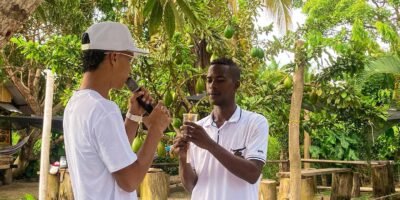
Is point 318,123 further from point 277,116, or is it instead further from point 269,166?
point 269,166

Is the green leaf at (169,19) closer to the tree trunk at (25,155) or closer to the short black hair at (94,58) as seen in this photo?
the short black hair at (94,58)

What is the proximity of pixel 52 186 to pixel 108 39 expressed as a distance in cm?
581

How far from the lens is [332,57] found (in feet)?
15.0

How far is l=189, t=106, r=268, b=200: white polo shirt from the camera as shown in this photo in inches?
81.2

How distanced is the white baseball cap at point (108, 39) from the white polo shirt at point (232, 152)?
624 mm

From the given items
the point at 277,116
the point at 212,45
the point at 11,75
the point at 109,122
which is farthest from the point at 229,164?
the point at 11,75

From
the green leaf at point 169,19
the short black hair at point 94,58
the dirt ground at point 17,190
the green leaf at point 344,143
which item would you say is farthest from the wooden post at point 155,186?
the green leaf at point 344,143

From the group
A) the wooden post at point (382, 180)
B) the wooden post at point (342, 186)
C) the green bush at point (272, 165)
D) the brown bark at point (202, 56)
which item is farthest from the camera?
the green bush at point (272, 165)

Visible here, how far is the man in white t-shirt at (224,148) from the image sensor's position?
1984 mm

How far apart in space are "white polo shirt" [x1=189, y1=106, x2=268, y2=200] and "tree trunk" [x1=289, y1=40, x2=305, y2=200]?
2.29 meters

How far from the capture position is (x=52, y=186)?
7.05 m

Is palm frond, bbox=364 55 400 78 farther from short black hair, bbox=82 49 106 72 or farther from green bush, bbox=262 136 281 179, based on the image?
short black hair, bbox=82 49 106 72

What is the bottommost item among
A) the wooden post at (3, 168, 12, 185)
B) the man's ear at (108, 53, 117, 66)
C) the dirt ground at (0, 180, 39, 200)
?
the dirt ground at (0, 180, 39, 200)

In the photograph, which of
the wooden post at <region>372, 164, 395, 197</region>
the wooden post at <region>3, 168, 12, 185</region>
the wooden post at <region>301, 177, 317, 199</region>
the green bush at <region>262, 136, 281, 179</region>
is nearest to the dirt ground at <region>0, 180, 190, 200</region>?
the wooden post at <region>3, 168, 12, 185</region>
